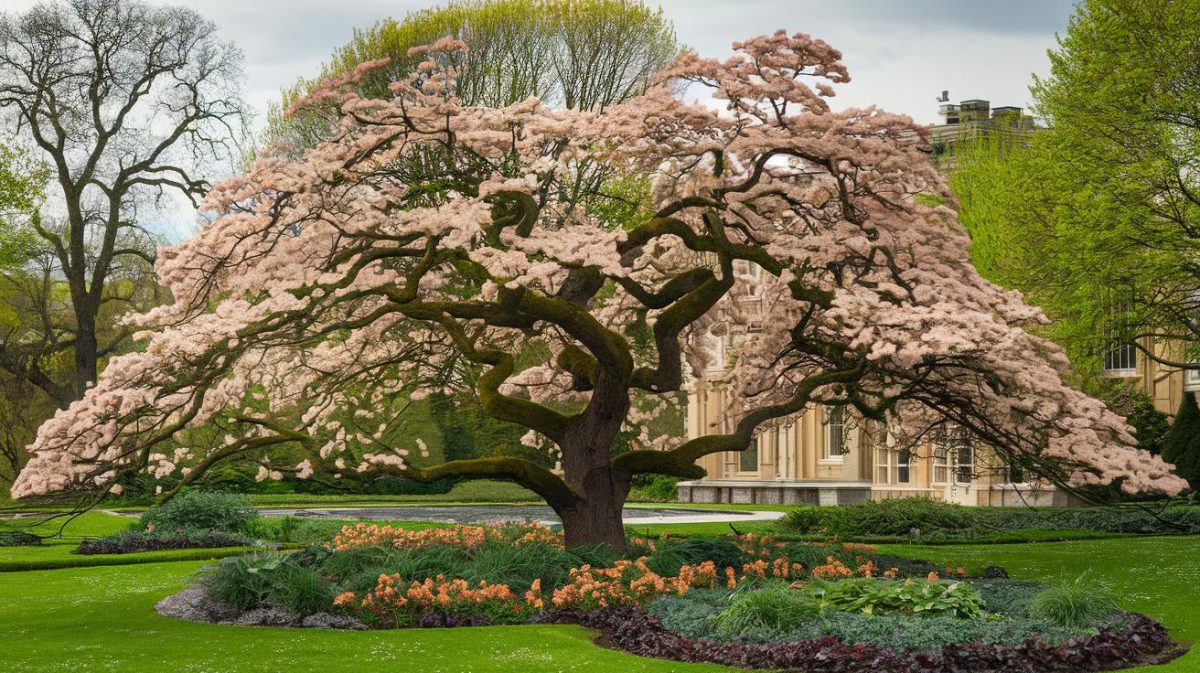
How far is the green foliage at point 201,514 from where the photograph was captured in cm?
2553

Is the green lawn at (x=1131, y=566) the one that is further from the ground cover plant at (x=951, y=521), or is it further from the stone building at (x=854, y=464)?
the stone building at (x=854, y=464)

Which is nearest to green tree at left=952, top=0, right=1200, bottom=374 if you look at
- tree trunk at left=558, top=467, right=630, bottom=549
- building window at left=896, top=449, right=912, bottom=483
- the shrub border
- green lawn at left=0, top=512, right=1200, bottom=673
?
green lawn at left=0, top=512, right=1200, bottom=673

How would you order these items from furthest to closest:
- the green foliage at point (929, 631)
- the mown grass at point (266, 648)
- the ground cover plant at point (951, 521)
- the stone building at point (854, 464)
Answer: the stone building at point (854, 464) → the ground cover plant at point (951, 521) → the green foliage at point (929, 631) → the mown grass at point (266, 648)

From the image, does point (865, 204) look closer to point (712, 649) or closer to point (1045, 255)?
point (712, 649)

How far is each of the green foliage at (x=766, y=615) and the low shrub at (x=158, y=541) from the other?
14.8 meters

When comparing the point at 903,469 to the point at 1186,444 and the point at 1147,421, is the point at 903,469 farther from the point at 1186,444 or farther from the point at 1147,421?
the point at 1186,444

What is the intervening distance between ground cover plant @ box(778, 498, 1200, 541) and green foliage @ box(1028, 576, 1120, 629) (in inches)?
564

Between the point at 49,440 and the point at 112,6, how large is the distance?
2423cm

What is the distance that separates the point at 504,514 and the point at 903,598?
80.1ft

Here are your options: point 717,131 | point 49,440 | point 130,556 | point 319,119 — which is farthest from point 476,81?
point 49,440

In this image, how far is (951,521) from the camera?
28.6 m

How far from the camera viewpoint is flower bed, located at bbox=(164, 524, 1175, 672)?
11156mm

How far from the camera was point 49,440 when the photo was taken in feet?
44.7

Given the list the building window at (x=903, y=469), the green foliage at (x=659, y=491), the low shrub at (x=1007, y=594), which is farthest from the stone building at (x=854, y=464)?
the low shrub at (x=1007, y=594)
